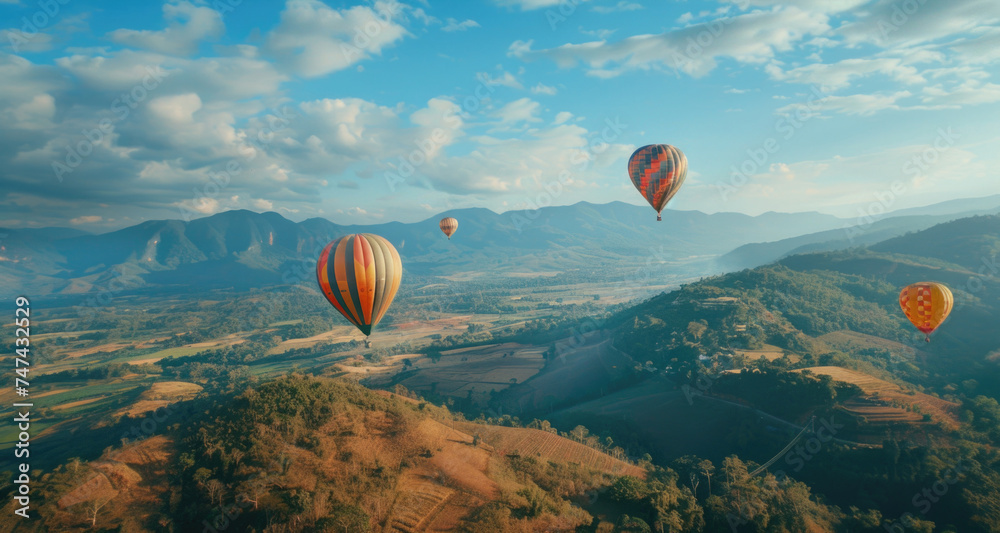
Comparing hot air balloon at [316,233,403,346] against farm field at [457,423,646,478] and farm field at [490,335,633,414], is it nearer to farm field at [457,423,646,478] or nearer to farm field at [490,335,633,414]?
farm field at [457,423,646,478]

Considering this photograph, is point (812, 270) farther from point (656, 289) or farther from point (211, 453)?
point (211, 453)

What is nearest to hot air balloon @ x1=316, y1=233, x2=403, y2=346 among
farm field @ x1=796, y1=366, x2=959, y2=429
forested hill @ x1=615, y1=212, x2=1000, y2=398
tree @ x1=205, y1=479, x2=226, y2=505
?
tree @ x1=205, y1=479, x2=226, y2=505

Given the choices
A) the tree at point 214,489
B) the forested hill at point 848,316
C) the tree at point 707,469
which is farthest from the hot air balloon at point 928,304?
the tree at point 214,489

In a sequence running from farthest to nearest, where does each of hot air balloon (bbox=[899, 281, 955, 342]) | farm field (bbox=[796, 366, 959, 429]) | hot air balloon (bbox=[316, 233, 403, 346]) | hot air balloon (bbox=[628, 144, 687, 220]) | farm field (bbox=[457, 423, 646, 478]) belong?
1. farm field (bbox=[796, 366, 959, 429])
2. farm field (bbox=[457, 423, 646, 478])
3. hot air balloon (bbox=[628, 144, 687, 220])
4. hot air balloon (bbox=[899, 281, 955, 342])
5. hot air balloon (bbox=[316, 233, 403, 346])

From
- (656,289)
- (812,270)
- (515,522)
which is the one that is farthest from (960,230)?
(515,522)

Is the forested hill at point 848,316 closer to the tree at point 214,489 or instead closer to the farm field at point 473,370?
the farm field at point 473,370
